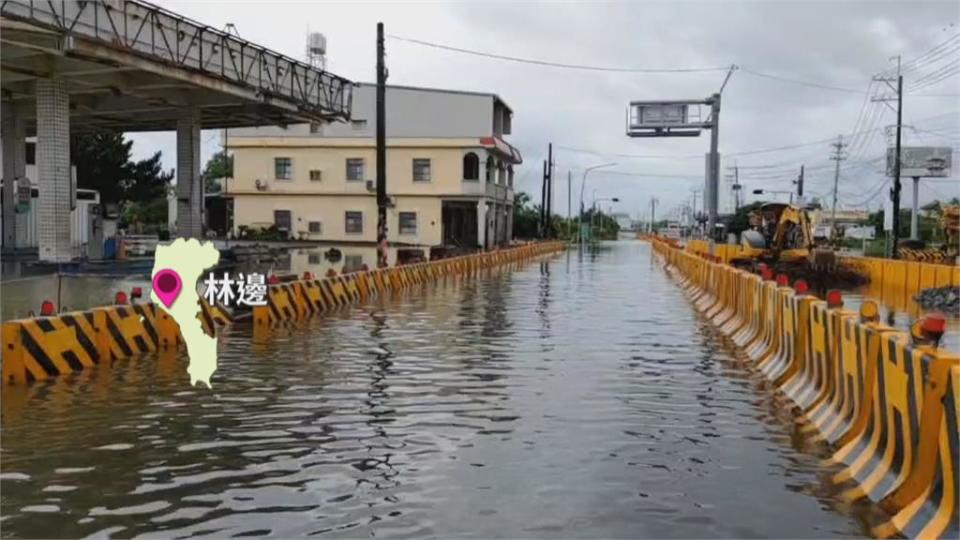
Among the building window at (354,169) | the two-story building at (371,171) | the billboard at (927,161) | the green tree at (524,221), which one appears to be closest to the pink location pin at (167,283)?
the two-story building at (371,171)

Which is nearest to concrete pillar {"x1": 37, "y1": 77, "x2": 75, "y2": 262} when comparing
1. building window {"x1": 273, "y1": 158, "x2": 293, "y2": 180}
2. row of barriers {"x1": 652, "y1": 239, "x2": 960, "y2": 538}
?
row of barriers {"x1": 652, "y1": 239, "x2": 960, "y2": 538}

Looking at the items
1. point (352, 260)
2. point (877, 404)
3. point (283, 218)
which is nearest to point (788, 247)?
point (352, 260)

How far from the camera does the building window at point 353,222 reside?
62.0 meters

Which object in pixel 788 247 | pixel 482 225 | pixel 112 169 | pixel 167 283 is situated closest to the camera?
pixel 167 283

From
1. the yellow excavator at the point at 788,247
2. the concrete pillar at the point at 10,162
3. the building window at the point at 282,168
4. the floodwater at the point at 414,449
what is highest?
the building window at the point at 282,168

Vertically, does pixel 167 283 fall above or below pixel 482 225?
below

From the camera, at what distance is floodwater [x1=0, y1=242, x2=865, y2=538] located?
19.9 feet

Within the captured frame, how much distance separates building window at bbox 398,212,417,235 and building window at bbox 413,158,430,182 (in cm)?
228

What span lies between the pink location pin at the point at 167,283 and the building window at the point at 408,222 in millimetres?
51107

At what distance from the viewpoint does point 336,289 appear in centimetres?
2186

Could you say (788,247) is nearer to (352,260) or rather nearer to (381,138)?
(381,138)

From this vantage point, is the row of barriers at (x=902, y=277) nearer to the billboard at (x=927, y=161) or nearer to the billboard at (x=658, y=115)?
the billboard at (x=658, y=115)

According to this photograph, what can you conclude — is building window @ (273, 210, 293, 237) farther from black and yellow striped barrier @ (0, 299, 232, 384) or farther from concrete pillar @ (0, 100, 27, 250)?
black and yellow striped barrier @ (0, 299, 232, 384)

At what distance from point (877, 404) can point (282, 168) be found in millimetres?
58249
